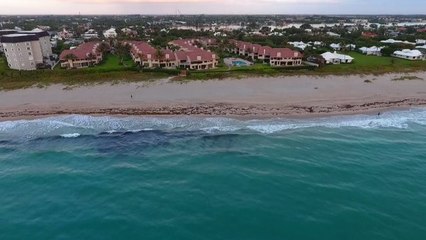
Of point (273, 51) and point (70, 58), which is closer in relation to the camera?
point (70, 58)

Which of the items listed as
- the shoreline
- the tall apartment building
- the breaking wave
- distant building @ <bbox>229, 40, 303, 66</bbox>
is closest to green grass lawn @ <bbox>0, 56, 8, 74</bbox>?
the tall apartment building

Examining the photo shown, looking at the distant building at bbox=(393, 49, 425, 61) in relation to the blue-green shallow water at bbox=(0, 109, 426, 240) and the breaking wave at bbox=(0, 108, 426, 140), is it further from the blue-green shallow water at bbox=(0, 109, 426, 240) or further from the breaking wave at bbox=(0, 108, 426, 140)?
the blue-green shallow water at bbox=(0, 109, 426, 240)

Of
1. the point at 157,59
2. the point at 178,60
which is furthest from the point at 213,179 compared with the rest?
the point at 157,59

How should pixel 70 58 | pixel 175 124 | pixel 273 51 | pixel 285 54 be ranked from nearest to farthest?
pixel 175 124, pixel 70 58, pixel 285 54, pixel 273 51

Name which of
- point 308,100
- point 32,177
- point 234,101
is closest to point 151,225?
point 32,177

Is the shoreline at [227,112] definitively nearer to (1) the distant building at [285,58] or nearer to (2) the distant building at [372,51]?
(1) the distant building at [285,58]

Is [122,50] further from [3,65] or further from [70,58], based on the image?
[3,65]

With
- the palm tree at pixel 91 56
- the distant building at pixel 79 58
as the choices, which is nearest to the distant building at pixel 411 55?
the distant building at pixel 79 58
